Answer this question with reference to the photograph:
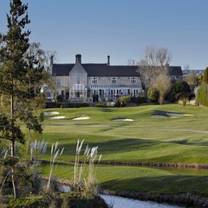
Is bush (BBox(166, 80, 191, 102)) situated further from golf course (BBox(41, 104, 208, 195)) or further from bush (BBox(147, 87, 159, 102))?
golf course (BBox(41, 104, 208, 195))

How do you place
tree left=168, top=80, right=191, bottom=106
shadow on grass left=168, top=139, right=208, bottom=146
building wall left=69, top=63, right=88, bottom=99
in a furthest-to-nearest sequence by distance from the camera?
1. building wall left=69, top=63, right=88, bottom=99
2. tree left=168, top=80, right=191, bottom=106
3. shadow on grass left=168, top=139, right=208, bottom=146

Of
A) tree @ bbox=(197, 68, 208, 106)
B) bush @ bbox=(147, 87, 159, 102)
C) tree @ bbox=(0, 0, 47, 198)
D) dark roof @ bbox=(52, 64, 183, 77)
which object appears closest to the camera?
tree @ bbox=(0, 0, 47, 198)

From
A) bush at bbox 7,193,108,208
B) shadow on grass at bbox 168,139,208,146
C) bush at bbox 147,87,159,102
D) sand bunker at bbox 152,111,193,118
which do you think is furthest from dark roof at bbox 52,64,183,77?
bush at bbox 7,193,108,208

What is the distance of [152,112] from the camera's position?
82.8 meters

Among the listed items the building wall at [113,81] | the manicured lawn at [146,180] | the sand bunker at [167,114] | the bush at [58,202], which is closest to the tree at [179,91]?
the sand bunker at [167,114]

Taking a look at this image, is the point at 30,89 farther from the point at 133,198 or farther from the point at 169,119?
the point at 169,119

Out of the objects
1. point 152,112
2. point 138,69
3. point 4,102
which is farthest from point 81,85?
point 4,102

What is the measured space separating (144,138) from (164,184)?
949 inches

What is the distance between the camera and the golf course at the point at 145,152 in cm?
2907

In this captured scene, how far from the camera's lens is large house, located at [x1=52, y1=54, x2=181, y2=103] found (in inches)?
6560

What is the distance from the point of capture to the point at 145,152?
41969 millimetres

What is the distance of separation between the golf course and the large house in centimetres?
8593

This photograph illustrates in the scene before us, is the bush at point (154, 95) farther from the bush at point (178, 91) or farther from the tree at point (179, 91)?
the tree at point (179, 91)

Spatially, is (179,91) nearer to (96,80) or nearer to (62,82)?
(96,80)
